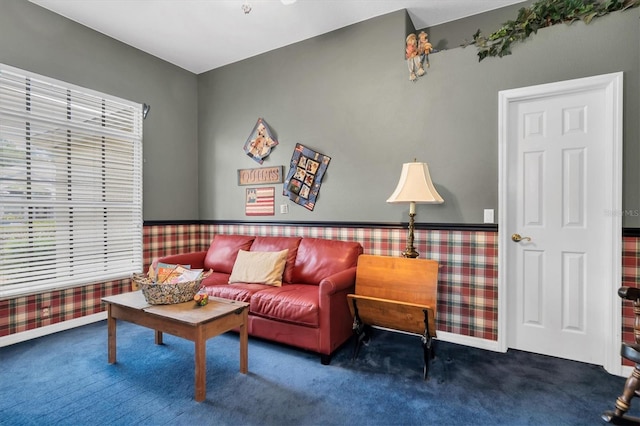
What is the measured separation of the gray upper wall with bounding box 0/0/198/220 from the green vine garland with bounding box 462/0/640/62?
3432 millimetres

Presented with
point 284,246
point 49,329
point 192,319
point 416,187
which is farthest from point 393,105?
point 49,329

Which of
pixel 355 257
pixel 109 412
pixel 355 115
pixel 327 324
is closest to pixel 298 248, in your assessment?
pixel 355 257

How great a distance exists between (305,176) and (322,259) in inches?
39.9

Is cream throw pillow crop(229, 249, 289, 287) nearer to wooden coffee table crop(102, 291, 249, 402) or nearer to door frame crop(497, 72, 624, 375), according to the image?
wooden coffee table crop(102, 291, 249, 402)

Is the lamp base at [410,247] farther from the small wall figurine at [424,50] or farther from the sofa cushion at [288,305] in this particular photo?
the small wall figurine at [424,50]

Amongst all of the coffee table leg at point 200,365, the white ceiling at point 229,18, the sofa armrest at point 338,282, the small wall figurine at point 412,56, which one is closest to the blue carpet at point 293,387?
the coffee table leg at point 200,365

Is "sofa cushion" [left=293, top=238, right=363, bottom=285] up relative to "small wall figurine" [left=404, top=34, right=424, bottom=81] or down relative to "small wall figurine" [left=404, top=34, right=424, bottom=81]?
down

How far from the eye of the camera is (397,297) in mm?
2494

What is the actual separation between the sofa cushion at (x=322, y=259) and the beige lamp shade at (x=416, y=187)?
25.9 inches

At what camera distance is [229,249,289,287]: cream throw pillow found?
3.07 metres

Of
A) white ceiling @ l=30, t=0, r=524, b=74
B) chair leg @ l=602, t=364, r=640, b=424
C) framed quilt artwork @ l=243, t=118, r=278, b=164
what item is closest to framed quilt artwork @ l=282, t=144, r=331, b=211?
framed quilt artwork @ l=243, t=118, r=278, b=164

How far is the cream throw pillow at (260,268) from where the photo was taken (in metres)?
3.07

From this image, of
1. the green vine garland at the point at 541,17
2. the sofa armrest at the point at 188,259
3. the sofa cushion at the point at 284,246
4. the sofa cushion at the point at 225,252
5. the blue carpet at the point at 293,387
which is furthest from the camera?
the sofa cushion at the point at 225,252

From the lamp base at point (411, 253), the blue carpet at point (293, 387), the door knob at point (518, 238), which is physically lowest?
Result: the blue carpet at point (293, 387)
